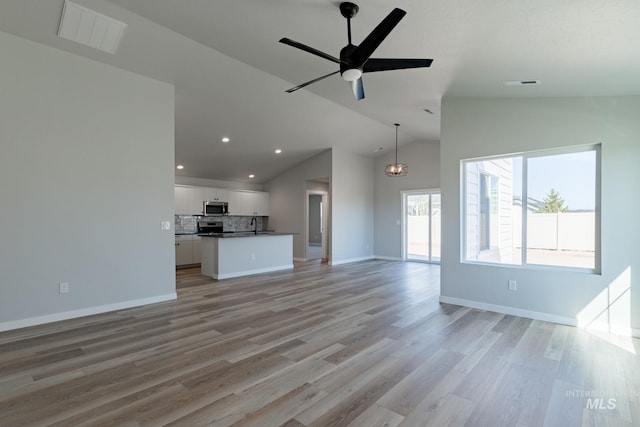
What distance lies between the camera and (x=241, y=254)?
6.83 meters

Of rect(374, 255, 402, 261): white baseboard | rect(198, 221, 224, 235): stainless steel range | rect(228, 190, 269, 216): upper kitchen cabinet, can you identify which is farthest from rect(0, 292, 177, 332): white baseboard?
rect(374, 255, 402, 261): white baseboard

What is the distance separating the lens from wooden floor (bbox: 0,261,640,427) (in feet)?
6.67

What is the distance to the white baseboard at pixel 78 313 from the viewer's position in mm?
3555

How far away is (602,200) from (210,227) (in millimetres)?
8286

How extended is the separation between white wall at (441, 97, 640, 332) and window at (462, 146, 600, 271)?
15 centimetres

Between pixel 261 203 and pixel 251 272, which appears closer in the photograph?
pixel 251 272

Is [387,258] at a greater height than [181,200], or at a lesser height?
lesser

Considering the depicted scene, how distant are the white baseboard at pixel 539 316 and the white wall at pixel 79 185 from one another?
4.24 meters

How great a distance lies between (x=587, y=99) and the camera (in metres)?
3.61

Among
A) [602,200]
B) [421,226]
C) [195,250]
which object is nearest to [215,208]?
[195,250]

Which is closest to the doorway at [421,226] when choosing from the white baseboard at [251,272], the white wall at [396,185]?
the white wall at [396,185]

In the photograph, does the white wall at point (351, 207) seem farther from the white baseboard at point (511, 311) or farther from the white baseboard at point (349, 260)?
the white baseboard at point (511, 311)

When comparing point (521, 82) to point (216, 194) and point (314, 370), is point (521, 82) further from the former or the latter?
point (216, 194)

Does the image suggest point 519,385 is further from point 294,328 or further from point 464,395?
point 294,328
